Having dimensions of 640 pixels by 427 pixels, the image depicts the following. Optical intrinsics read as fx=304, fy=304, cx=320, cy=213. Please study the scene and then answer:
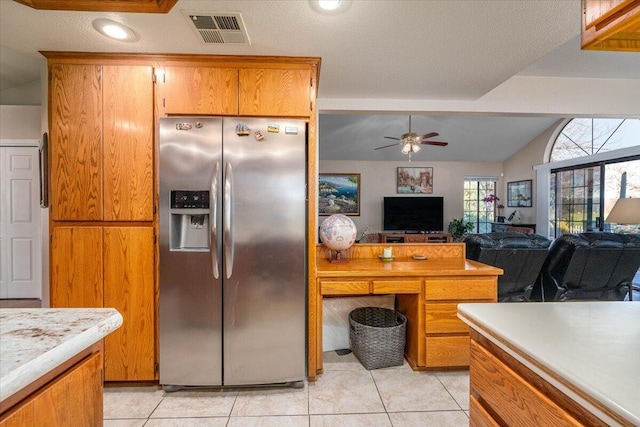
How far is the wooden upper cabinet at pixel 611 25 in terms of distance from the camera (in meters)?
0.75

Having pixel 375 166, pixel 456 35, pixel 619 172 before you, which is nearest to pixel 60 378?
pixel 456 35

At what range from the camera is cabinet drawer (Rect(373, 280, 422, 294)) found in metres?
2.18

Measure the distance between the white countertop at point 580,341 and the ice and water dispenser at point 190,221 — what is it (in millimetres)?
1578

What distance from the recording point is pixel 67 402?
0.74m

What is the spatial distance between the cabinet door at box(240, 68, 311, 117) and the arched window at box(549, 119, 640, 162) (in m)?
5.54

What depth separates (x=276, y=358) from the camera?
200 centimetres

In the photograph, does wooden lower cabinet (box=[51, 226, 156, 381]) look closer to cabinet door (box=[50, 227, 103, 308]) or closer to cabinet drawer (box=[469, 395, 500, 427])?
cabinet door (box=[50, 227, 103, 308])

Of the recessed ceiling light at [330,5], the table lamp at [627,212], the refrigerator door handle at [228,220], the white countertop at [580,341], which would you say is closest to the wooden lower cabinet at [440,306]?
the refrigerator door handle at [228,220]

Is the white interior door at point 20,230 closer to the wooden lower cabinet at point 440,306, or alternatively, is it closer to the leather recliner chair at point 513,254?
the wooden lower cabinet at point 440,306

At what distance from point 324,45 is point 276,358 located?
6.77 ft

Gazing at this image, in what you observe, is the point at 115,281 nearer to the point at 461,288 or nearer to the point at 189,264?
the point at 189,264

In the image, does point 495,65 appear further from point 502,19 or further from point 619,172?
point 619,172

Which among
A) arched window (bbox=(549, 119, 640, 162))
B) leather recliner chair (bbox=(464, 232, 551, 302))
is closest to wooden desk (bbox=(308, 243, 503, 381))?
leather recliner chair (bbox=(464, 232, 551, 302))

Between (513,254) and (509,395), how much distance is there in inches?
96.4
